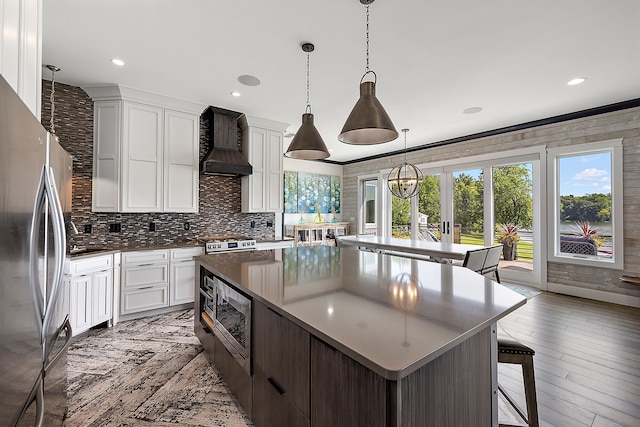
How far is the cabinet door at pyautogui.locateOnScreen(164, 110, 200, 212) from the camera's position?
3.82 m

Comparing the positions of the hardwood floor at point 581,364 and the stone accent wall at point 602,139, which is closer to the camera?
the hardwood floor at point 581,364

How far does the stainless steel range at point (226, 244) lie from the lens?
3.72 m

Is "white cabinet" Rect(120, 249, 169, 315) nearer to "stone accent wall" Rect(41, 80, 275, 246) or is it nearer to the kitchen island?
"stone accent wall" Rect(41, 80, 275, 246)

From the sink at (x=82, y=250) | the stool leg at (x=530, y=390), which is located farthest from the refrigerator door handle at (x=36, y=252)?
the sink at (x=82, y=250)

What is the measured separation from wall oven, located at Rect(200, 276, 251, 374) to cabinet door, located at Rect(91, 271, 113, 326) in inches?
62.9

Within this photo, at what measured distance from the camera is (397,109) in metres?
4.14

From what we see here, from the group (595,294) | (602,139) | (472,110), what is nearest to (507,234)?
(595,294)

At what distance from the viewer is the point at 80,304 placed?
279 centimetres

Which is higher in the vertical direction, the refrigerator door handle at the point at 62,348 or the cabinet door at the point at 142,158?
the cabinet door at the point at 142,158

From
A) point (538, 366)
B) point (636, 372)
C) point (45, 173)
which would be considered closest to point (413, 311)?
point (45, 173)

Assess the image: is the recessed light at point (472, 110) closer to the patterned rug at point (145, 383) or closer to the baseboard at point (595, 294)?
the baseboard at point (595, 294)

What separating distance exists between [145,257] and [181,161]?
53.6 inches

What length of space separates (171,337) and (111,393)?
0.90 m

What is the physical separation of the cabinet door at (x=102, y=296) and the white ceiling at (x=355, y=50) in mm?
2215
